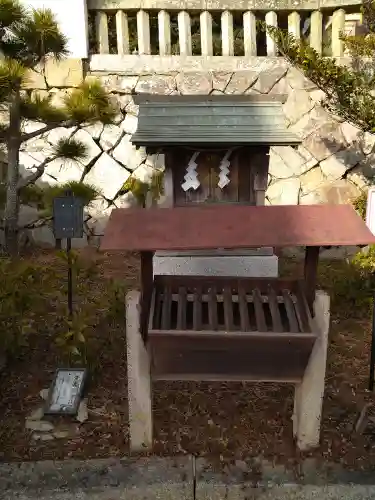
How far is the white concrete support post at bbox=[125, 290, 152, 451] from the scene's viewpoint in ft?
8.15

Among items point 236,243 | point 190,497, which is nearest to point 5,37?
point 236,243

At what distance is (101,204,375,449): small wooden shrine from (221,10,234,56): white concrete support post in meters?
4.31

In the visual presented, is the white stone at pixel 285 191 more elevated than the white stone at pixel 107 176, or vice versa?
the white stone at pixel 107 176

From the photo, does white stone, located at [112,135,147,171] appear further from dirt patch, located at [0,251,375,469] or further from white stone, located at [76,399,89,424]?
white stone, located at [76,399,89,424]

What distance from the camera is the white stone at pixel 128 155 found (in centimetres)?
666

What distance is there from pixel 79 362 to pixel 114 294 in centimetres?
99

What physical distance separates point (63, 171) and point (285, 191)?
3195mm

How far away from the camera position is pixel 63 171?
6.70m

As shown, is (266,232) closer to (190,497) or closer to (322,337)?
(322,337)

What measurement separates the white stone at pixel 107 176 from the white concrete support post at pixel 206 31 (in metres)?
1.94

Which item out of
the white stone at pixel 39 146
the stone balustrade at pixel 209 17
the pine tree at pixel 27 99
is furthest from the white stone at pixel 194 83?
the pine tree at pixel 27 99

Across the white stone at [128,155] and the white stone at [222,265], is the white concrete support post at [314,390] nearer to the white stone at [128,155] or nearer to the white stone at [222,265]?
the white stone at [222,265]

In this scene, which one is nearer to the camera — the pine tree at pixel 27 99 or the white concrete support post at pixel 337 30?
the pine tree at pixel 27 99

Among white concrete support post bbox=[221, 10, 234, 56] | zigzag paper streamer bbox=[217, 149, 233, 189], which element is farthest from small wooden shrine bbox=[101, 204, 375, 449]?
white concrete support post bbox=[221, 10, 234, 56]
